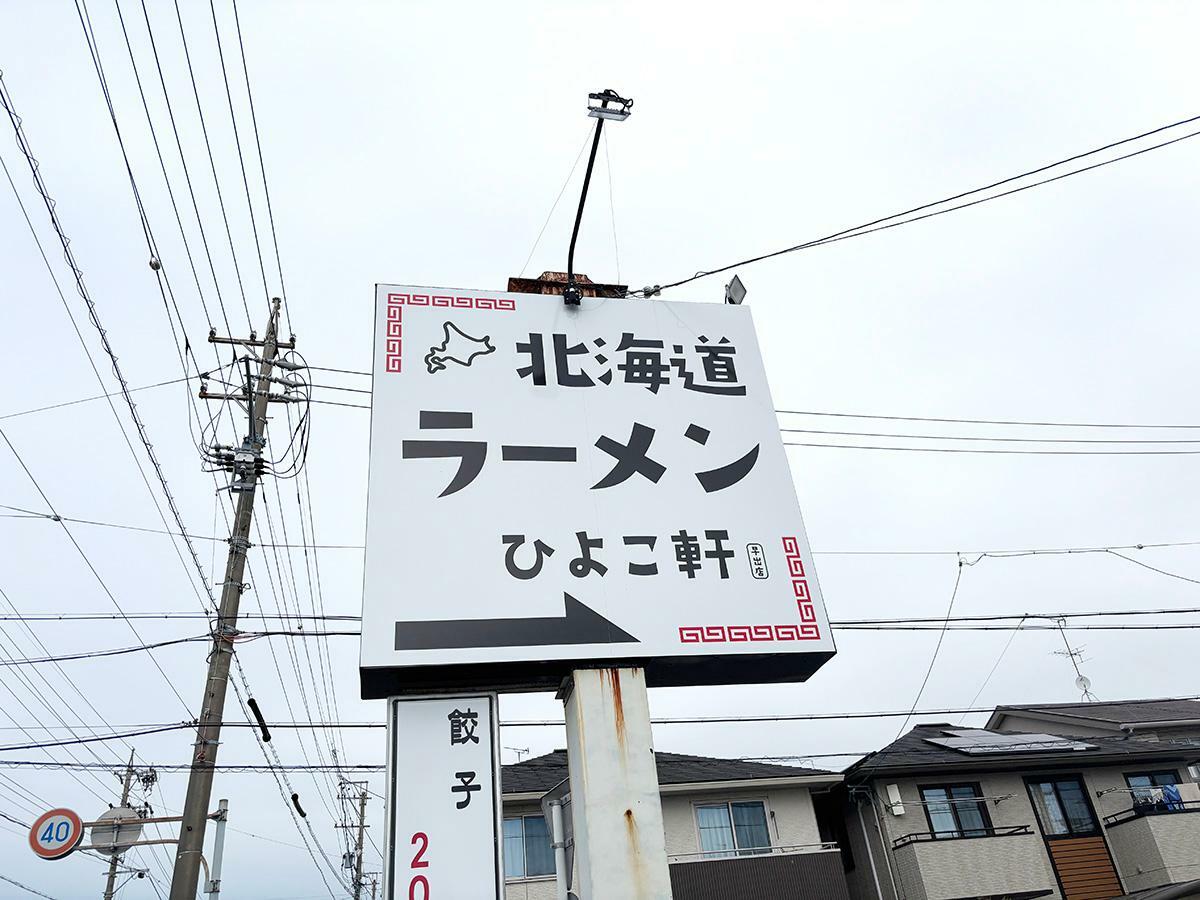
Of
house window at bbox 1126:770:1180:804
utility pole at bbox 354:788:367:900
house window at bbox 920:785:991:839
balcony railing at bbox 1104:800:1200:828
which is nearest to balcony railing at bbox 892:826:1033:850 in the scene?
house window at bbox 920:785:991:839

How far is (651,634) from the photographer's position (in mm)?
6293

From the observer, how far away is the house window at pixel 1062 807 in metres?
17.9

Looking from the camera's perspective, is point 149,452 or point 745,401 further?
point 149,452

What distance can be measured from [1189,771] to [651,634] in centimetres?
1996

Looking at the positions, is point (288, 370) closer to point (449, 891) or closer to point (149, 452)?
point (149, 452)

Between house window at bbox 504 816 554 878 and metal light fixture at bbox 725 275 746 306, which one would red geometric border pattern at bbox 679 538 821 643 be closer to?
metal light fixture at bbox 725 275 746 306

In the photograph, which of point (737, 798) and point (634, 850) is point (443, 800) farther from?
point (737, 798)

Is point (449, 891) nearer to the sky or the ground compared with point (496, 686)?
nearer to the ground

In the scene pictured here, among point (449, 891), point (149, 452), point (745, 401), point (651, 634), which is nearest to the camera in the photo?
point (449, 891)

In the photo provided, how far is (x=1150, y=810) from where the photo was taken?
17438 millimetres

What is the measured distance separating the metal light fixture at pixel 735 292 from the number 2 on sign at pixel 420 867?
20.8 ft

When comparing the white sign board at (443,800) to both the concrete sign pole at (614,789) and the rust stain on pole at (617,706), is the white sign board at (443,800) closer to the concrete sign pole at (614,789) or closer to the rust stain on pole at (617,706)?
the concrete sign pole at (614,789)

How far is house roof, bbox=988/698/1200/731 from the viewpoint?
2095 cm

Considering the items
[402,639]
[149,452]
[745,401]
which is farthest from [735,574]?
[149,452]
